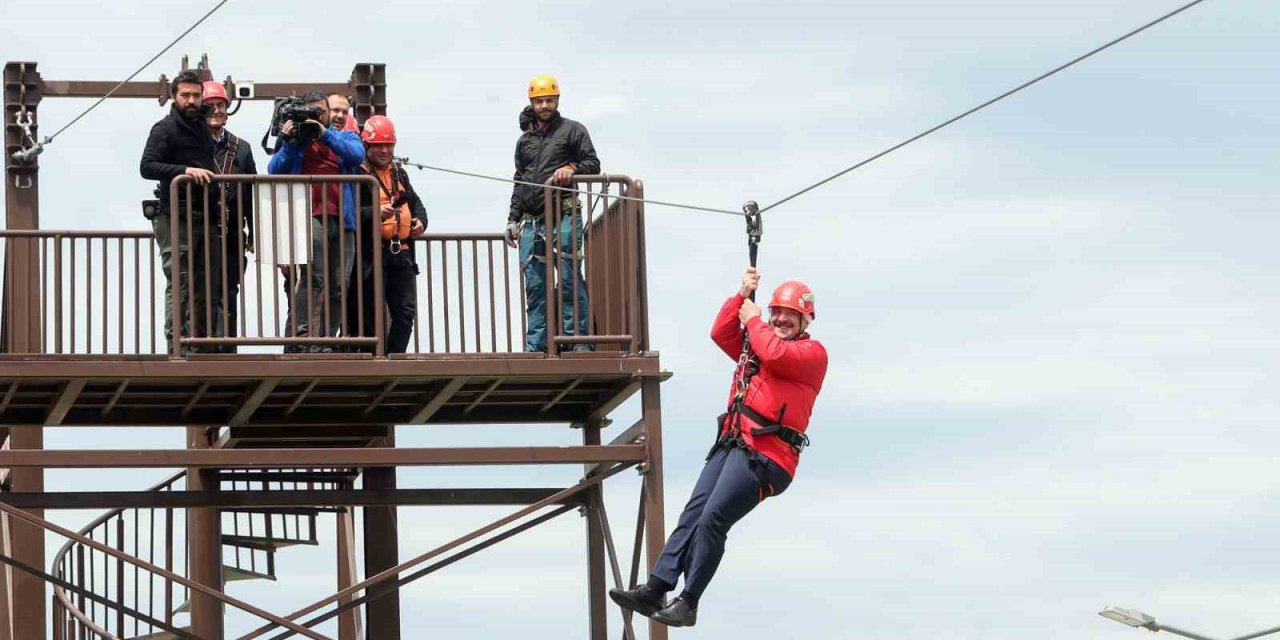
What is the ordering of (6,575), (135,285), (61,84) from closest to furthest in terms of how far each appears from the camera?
(135,285) → (61,84) → (6,575)

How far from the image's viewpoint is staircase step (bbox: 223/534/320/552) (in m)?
23.3

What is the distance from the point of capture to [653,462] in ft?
56.0

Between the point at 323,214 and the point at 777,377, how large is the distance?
3.47m

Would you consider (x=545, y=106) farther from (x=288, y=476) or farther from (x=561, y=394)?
(x=288, y=476)

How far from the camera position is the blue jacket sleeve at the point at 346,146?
651 inches

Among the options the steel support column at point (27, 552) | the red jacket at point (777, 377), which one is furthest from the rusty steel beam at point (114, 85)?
the red jacket at point (777, 377)

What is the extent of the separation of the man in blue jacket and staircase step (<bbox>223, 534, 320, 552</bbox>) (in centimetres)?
695

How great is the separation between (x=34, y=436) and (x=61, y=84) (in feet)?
9.96

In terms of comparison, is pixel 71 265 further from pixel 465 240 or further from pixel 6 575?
pixel 6 575

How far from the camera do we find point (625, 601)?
1503 cm

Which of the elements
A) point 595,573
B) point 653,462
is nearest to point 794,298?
point 653,462

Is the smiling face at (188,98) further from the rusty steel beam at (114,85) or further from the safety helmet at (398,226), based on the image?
the rusty steel beam at (114,85)

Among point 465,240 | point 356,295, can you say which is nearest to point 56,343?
point 356,295

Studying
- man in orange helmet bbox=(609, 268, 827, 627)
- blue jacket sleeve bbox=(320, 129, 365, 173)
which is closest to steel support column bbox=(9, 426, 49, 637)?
blue jacket sleeve bbox=(320, 129, 365, 173)
